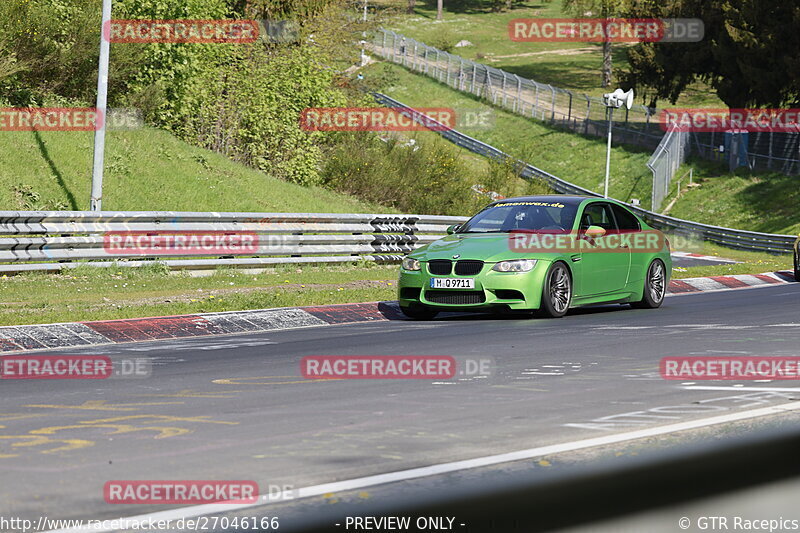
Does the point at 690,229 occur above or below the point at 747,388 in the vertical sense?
below

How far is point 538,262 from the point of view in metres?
14.6

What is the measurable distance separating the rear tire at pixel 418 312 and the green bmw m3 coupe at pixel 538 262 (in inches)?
0.6

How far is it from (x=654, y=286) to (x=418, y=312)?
3765 mm

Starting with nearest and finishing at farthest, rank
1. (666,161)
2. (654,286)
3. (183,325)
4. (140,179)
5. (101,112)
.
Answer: (183,325) → (654,286) → (101,112) → (140,179) → (666,161)

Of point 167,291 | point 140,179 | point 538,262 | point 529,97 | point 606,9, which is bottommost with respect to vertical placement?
point 167,291

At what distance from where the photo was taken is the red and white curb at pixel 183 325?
1209cm

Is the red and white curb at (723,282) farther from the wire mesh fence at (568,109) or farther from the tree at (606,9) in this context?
the tree at (606,9)

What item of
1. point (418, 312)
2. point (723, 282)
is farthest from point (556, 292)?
point (723, 282)

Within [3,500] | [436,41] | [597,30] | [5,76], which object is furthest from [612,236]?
[436,41]

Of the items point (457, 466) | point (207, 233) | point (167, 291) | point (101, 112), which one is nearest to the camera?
point (457, 466)

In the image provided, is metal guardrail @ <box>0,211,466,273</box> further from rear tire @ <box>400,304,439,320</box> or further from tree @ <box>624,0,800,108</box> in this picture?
tree @ <box>624,0,800,108</box>

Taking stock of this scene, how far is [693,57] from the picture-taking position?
A: 57562 millimetres

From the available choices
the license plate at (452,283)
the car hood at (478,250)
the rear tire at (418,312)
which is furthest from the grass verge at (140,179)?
the license plate at (452,283)

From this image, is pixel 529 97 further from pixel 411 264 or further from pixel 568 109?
pixel 411 264
